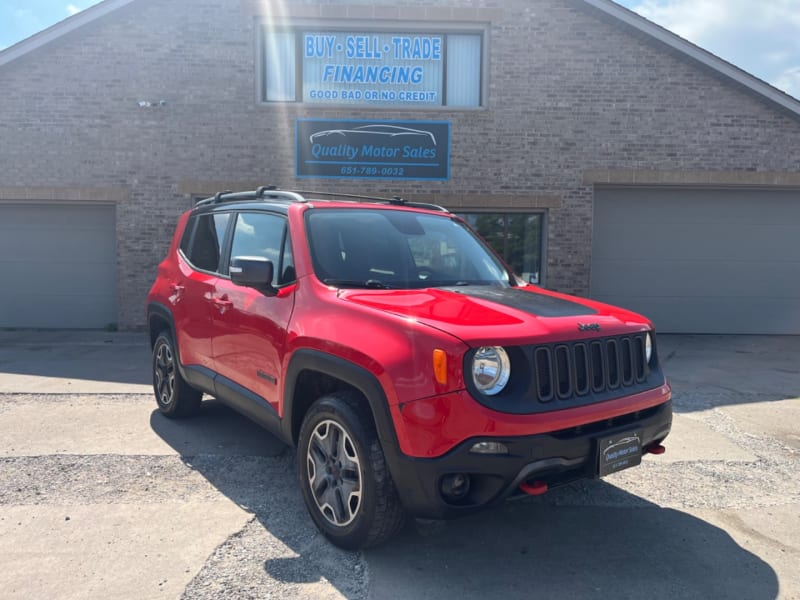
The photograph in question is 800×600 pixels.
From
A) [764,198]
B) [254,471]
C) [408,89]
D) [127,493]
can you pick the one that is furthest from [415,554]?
[764,198]

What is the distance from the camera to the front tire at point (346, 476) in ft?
9.50

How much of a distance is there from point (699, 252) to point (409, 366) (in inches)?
397

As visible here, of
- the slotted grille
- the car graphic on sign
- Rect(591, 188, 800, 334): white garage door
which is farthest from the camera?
Rect(591, 188, 800, 334): white garage door

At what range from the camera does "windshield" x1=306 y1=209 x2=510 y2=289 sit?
3.66 metres

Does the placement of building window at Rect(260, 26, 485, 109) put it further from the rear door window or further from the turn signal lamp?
the turn signal lamp

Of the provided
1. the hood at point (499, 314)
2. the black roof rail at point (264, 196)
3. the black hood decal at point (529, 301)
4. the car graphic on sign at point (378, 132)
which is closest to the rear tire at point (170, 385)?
the black roof rail at point (264, 196)

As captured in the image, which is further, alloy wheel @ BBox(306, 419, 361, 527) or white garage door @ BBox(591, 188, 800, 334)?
white garage door @ BBox(591, 188, 800, 334)

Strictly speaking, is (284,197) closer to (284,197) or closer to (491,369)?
(284,197)

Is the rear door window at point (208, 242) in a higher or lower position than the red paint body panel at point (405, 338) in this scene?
→ higher

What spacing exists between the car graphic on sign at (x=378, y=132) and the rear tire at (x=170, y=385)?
6.04 meters

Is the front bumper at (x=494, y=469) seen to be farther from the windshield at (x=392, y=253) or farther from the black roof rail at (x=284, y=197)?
the black roof rail at (x=284, y=197)

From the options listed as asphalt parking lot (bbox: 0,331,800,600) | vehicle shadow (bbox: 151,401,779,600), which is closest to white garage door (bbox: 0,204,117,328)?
asphalt parking lot (bbox: 0,331,800,600)

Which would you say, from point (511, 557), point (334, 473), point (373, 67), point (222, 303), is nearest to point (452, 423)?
point (334, 473)

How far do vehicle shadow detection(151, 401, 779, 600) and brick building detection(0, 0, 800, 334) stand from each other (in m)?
7.50
